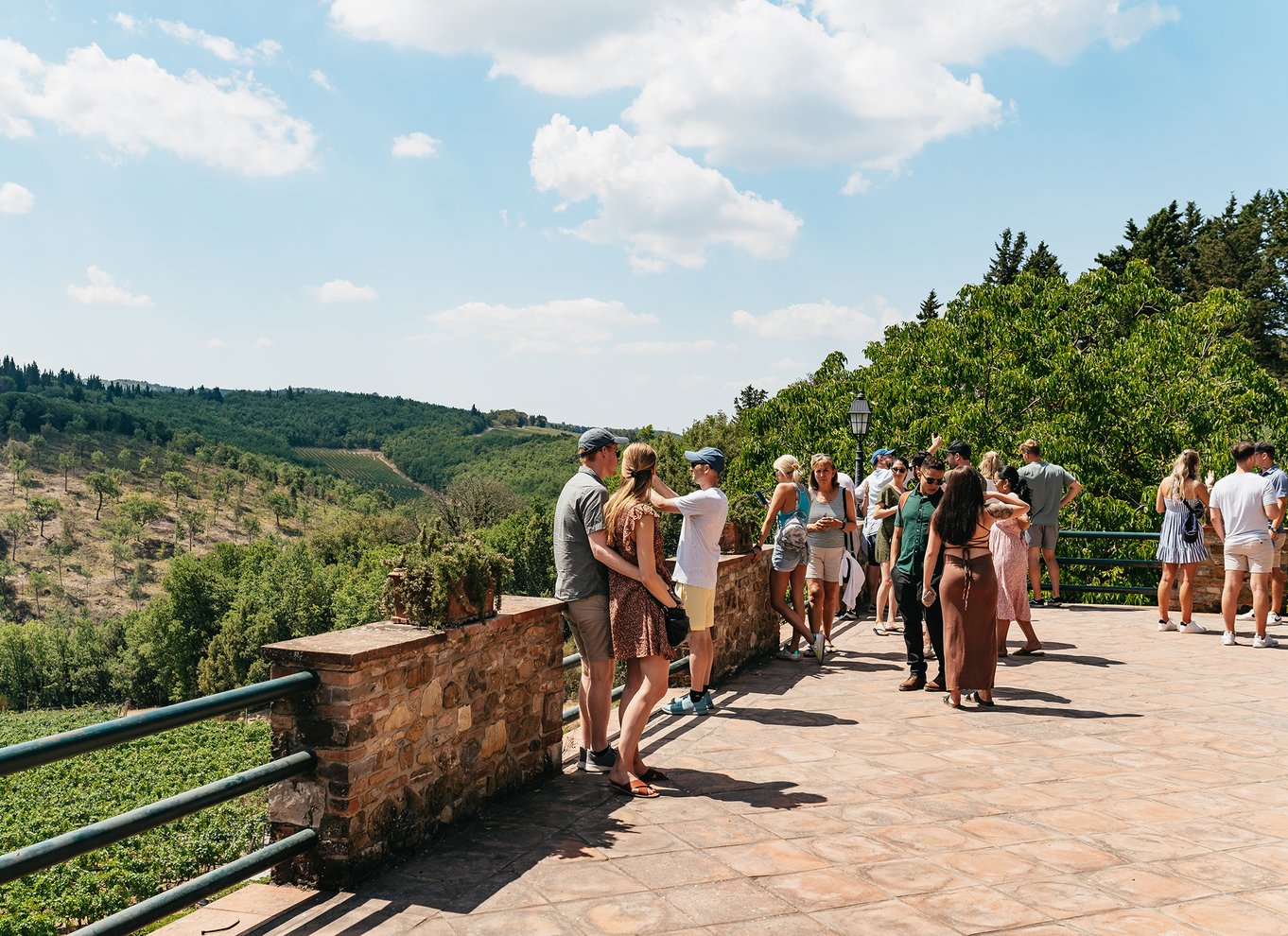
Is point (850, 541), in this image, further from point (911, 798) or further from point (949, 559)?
point (911, 798)

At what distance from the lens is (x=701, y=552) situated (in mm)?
6078

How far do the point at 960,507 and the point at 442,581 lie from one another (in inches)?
151

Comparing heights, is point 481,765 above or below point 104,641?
above

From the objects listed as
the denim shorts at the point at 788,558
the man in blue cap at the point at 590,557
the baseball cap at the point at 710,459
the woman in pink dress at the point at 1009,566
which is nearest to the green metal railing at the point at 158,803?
the man in blue cap at the point at 590,557

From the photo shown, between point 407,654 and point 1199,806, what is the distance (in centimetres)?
388

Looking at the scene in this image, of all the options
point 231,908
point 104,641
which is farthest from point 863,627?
point 104,641

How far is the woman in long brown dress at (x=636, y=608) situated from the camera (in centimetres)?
483

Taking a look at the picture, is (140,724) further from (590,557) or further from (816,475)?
(816,475)

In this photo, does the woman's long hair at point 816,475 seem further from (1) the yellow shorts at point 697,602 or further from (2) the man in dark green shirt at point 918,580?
(1) the yellow shorts at point 697,602

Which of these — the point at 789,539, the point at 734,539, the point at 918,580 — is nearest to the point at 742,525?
the point at 734,539

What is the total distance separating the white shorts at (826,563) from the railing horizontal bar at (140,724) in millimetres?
5433

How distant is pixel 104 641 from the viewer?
79250 millimetres

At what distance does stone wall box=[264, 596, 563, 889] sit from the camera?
364 cm

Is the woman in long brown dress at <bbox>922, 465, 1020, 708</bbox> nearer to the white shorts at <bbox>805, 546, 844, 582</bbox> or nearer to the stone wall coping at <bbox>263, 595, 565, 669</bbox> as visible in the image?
the white shorts at <bbox>805, 546, 844, 582</bbox>
